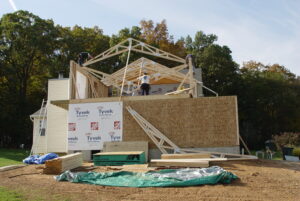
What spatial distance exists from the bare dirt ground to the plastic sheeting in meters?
0.19

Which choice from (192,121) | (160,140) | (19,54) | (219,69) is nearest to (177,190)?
(160,140)

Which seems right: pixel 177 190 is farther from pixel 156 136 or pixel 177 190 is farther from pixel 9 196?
pixel 156 136

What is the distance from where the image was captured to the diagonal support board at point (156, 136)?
38.9 ft

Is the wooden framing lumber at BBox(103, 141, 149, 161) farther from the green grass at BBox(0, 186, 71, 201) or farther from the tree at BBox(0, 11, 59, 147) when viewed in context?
the tree at BBox(0, 11, 59, 147)

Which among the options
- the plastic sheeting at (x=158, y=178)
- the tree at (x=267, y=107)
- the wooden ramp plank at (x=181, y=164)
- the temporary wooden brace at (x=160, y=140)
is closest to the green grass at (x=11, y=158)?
the plastic sheeting at (x=158, y=178)

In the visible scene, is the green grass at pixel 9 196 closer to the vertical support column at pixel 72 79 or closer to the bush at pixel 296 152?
the vertical support column at pixel 72 79

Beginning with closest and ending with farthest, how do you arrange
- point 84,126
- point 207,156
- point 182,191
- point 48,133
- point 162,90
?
point 182,191
point 207,156
point 84,126
point 48,133
point 162,90

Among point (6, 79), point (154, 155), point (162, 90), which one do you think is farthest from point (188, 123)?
point (6, 79)

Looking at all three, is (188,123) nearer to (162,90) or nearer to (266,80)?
(162,90)

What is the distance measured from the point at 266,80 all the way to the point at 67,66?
81.4 ft

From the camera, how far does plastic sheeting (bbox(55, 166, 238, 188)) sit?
6.70 metres

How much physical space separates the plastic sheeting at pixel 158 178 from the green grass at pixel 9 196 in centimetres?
152

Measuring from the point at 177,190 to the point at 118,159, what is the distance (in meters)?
4.90

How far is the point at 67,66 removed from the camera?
3189 cm
